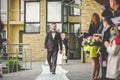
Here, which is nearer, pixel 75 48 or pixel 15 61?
pixel 15 61

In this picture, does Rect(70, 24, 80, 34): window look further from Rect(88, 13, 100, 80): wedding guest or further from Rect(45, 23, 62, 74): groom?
Rect(88, 13, 100, 80): wedding guest

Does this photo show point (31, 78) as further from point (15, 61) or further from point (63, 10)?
point (63, 10)

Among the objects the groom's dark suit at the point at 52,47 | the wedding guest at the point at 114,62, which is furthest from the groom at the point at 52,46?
the wedding guest at the point at 114,62

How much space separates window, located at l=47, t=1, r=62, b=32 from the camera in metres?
42.9

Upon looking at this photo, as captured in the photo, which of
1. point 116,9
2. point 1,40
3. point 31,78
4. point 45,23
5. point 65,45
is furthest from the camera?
point 45,23

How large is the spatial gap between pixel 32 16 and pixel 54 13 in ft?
5.98

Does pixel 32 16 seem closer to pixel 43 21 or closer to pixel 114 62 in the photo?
pixel 43 21

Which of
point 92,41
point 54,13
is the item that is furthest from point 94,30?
point 54,13

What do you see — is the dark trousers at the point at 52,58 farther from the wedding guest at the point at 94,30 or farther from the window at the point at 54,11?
the window at the point at 54,11

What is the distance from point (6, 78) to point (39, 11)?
23.8 meters

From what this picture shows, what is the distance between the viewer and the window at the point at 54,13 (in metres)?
42.9

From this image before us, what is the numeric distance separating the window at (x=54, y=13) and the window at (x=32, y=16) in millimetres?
903

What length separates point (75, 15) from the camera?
4703 centimetres

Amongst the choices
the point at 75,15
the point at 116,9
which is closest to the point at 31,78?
the point at 116,9
